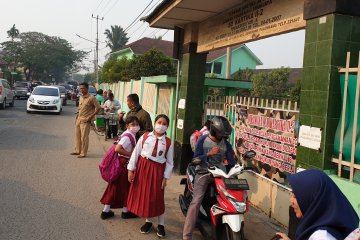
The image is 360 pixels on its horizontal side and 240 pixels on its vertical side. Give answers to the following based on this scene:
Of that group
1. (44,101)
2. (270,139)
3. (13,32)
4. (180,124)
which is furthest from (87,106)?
(13,32)

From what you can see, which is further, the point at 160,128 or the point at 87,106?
the point at 87,106

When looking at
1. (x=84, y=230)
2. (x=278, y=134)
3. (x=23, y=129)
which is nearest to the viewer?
(x=84, y=230)

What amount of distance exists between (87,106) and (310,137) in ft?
→ 21.4

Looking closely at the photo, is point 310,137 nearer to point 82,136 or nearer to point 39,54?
point 82,136

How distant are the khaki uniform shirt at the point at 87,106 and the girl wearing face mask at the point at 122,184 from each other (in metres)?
4.44

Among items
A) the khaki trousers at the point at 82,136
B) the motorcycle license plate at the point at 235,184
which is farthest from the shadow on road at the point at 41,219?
the khaki trousers at the point at 82,136

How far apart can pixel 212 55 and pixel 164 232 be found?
40.5m

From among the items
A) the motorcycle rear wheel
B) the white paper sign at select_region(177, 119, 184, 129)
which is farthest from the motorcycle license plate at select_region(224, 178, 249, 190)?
the white paper sign at select_region(177, 119, 184, 129)

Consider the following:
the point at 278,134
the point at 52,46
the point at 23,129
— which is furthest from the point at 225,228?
the point at 52,46

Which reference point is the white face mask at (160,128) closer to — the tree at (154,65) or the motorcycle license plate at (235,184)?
the motorcycle license plate at (235,184)

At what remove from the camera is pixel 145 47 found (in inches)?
1821

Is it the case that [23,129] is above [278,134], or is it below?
below

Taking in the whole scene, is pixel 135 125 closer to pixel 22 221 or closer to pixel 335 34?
pixel 22 221

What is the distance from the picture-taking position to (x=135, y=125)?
5.59m
